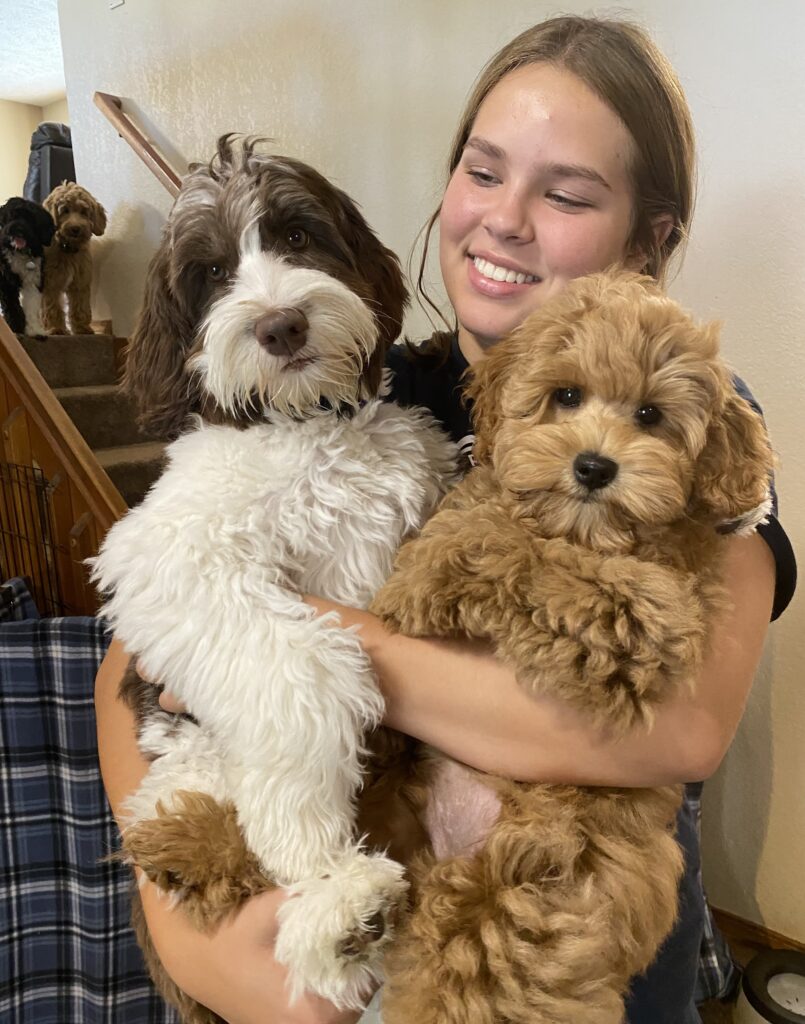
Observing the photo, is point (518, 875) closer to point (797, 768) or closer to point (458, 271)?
point (458, 271)

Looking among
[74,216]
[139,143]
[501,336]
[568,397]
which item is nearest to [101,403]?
[74,216]

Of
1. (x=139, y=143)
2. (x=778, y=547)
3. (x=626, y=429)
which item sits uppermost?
(x=139, y=143)

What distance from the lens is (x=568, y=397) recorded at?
1.11 metres

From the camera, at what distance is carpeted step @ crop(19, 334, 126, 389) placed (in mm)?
4855

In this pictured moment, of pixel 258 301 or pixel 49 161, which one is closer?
pixel 258 301

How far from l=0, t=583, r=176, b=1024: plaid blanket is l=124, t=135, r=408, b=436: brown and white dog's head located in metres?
1.11

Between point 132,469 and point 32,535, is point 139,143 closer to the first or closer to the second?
point 132,469

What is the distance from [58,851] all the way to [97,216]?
4.43 metres

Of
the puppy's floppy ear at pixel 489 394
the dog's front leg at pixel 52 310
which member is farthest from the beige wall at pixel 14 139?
the puppy's floppy ear at pixel 489 394

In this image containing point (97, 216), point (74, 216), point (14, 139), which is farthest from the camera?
point (14, 139)

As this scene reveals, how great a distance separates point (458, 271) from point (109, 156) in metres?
4.71

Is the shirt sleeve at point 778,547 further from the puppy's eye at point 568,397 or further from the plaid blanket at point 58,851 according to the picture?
the plaid blanket at point 58,851

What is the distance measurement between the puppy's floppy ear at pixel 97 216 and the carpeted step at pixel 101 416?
1240mm

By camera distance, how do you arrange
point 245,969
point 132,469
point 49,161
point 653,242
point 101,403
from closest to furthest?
point 245,969
point 653,242
point 132,469
point 101,403
point 49,161
